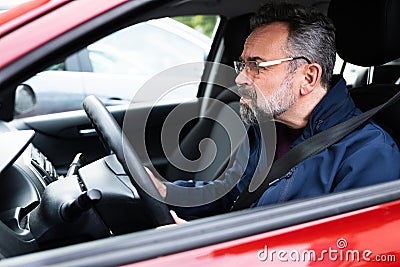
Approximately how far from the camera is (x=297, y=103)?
223 cm

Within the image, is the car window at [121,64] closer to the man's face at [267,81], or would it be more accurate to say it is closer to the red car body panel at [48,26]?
the man's face at [267,81]

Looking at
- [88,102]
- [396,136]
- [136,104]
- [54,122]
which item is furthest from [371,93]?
[54,122]

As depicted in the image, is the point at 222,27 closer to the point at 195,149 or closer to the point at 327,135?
the point at 195,149

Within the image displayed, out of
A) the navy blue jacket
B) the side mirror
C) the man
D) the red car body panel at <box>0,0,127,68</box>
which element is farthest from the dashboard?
the side mirror

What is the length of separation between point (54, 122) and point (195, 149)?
909 mm

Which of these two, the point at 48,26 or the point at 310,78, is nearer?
the point at 48,26

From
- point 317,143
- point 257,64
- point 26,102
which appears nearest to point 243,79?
point 257,64

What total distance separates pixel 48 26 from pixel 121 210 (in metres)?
Result: 0.70

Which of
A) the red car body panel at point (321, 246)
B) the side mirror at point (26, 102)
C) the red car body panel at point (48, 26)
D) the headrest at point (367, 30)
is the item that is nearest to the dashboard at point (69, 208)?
the red car body panel at point (321, 246)

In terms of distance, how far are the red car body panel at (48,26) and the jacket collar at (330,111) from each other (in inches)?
34.8

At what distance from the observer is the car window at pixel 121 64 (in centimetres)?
440

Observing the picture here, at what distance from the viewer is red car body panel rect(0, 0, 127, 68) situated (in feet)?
4.42

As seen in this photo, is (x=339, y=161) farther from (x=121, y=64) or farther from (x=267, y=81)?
(x=121, y=64)

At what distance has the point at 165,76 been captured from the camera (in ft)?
11.5
